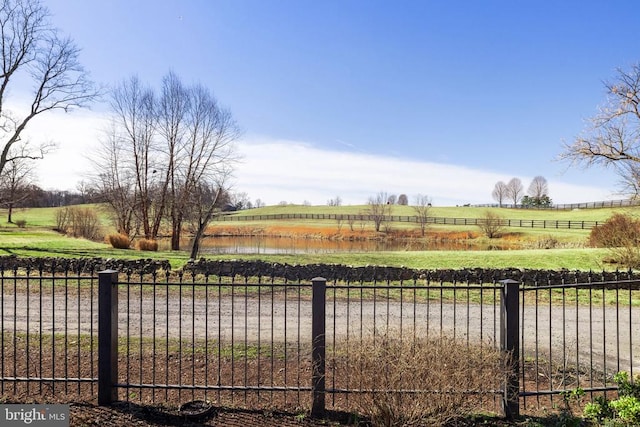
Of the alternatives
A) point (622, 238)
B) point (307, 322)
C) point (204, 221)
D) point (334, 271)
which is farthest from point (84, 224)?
point (622, 238)

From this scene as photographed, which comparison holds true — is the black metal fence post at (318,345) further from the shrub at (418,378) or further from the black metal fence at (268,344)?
the shrub at (418,378)

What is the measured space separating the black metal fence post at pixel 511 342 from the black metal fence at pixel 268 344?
1 centimetres

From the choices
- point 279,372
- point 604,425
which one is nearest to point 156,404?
point 279,372

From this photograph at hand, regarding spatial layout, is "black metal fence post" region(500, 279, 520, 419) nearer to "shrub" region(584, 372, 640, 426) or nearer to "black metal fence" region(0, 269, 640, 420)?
"black metal fence" region(0, 269, 640, 420)

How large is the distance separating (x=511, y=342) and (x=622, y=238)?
662 inches

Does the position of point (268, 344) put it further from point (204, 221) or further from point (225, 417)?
point (204, 221)

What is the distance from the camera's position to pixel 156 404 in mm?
4699

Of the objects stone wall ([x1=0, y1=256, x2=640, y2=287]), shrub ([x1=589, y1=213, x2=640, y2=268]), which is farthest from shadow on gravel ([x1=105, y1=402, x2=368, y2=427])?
shrub ([x1=589, y1=213, x2=640, y2=268])

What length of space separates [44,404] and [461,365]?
179 inches

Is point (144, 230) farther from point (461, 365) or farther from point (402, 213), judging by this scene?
point (402, 213)

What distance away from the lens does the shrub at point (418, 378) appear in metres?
3.82

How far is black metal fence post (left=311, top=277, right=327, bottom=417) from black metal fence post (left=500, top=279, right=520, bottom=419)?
2.07 meters

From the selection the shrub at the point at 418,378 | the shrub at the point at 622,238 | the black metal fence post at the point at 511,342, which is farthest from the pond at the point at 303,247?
the shrub at the point at 418,378

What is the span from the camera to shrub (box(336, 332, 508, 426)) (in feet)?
12.5
